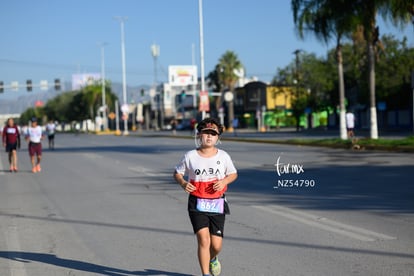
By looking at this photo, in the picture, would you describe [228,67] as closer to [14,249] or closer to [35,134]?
[35,134]

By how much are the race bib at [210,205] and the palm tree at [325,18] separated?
83.1ft

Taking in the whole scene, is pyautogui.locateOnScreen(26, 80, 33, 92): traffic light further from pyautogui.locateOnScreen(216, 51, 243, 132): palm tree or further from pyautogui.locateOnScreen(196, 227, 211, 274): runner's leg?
pyautogui.locateOnScreen(196, 227, 211, 274): runner's leg

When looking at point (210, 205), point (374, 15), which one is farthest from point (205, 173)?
point (374, 15)

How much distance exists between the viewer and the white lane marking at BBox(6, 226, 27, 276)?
23.9ft

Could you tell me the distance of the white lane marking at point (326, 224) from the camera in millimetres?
8547

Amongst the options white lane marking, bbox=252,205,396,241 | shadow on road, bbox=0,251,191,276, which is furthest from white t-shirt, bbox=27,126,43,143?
shadow on road, bbox=0,251,191,276

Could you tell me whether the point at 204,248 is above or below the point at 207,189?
below

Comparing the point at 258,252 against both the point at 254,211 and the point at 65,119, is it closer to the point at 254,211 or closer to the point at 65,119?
the point at 254,211

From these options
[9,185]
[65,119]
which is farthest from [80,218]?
[65,119]

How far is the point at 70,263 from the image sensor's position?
7586 mm

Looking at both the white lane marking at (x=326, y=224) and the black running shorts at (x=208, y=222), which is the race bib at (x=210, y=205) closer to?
the black running shorts at (x=208, y=222)

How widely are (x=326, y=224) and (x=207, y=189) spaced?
12.9 ft

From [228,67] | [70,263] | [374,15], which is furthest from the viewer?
[228,67]

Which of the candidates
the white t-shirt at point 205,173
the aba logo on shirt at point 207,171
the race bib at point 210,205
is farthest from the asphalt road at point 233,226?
the aba logo on shirt at point 207,171
